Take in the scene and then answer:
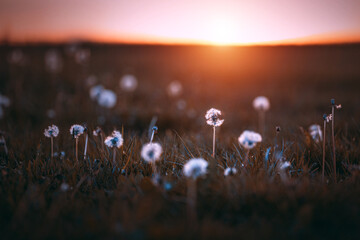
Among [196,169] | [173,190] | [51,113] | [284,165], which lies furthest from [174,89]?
[196,169]

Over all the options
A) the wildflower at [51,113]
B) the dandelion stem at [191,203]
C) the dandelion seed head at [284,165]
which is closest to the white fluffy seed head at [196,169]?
the dandelion stem at [191,203]

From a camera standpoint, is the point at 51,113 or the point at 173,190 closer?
the point at 173,190

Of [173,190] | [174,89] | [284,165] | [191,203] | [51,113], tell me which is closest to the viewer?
[191,203]

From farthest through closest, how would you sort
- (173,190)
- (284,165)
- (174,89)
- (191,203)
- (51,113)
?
(174,89), (51,113), (284,165), (173,190), (191,203)

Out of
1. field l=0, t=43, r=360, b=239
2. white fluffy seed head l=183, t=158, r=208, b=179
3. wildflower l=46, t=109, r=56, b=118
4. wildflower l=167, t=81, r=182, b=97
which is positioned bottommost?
field l=0, t=43, r=360, b=239

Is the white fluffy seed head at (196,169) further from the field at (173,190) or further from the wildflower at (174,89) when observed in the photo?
the wildflower at (174,89)

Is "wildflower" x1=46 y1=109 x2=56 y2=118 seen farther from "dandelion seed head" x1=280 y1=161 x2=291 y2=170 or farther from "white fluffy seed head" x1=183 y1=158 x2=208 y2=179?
"dandelion seed head" x1=280 y1=161 x2=291 y2=170

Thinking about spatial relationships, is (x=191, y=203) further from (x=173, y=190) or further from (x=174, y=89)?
(x=174, y=89)

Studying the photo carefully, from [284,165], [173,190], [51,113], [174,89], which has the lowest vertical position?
[173,190]

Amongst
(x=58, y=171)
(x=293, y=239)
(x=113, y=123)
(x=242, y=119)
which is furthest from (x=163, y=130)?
(x=293, y=239)

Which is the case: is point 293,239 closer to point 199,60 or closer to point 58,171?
point 58,171

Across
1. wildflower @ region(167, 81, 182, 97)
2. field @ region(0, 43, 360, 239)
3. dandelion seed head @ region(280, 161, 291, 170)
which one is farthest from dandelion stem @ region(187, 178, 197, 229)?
wildflower @ region(167, 81, 182, 97)

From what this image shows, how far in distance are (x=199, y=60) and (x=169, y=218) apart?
43.6ft

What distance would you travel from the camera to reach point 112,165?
2.36 meters
